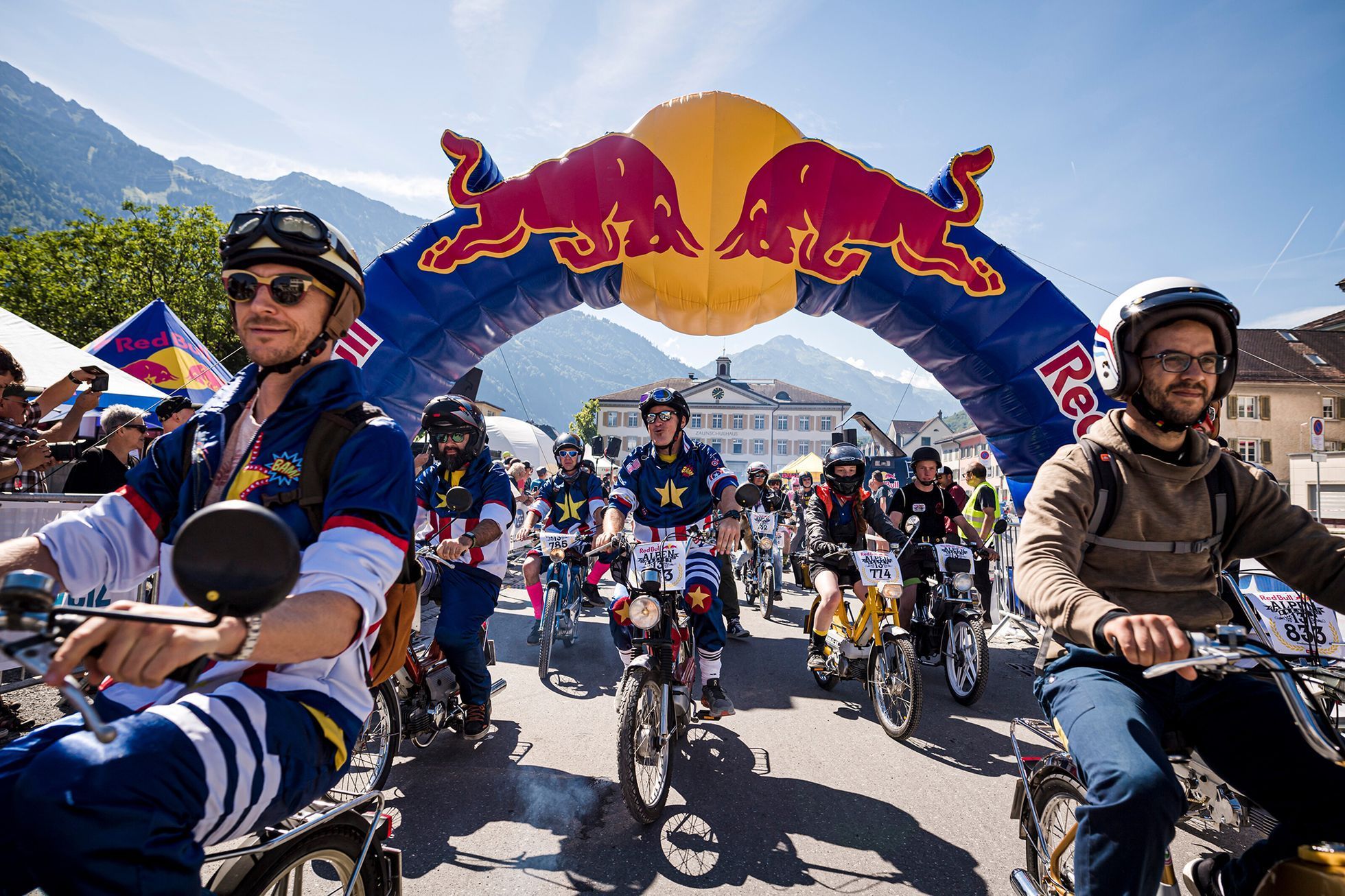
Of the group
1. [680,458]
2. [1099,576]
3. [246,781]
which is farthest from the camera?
[680,458]

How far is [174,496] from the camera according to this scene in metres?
1.91

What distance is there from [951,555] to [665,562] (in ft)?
11.3

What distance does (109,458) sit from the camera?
20.0ft

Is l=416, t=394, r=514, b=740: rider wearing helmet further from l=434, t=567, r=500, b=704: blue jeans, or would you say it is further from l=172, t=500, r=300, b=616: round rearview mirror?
l=172, t=500, r=300, b=616: round rearview mirror

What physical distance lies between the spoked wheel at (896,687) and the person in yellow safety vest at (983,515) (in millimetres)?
2953

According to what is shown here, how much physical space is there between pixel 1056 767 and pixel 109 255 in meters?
32.9

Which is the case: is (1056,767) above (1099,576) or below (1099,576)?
below

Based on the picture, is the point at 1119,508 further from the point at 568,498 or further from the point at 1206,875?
the point at 568,498

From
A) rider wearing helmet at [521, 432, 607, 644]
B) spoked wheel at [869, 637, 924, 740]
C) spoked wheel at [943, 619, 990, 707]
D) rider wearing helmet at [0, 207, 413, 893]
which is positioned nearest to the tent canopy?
rider wearing helmet at [521, 432, 607, 644]

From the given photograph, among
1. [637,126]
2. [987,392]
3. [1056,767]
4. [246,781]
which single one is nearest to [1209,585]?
[1056,767]

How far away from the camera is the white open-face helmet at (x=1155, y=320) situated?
2.27 metres

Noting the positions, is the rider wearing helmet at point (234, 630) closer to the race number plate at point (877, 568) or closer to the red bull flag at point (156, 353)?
the race number plate at point (877, 568)

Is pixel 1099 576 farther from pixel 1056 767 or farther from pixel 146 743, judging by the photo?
pixel 146 743

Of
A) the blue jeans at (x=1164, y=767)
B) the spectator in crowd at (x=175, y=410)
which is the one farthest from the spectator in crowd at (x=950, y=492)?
the spectator in crowd at (x=175, y=410)
